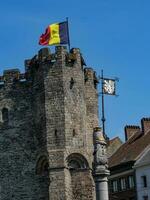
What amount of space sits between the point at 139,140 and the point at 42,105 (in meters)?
14.6

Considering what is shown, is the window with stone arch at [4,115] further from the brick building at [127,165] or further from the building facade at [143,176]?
the brick building at [127,165]

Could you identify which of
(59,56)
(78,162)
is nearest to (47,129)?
(78,162)

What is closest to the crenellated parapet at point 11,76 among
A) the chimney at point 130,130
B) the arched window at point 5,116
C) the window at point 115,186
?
the arched window at point 5,116

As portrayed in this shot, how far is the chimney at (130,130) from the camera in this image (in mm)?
46781

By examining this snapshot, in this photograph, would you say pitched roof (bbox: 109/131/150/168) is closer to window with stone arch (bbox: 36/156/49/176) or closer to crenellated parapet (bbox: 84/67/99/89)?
crenellated parapet (bbox: 84/67/99/89)

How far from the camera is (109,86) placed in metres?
36.2

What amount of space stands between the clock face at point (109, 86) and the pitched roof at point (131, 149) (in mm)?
7496

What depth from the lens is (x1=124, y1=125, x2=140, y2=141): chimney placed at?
46.8 meters

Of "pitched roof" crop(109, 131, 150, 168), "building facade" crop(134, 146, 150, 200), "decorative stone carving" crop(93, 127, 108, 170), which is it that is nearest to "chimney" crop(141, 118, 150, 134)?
"pitched roof" crop(109, 131, 150, 168)

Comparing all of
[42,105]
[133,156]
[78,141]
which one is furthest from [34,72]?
[133,156]

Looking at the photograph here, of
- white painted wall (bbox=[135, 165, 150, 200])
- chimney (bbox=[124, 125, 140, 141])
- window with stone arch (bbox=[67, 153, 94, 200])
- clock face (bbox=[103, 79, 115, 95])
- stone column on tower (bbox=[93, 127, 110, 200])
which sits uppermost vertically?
chimney (bbox=[124, 125, 140, 141])

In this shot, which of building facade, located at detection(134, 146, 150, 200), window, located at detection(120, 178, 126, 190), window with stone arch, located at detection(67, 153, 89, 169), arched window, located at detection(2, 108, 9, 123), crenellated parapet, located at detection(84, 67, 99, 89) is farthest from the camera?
Result: window, located at detection(120, 178, 126, 190)

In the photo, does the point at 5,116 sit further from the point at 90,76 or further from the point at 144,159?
the point at 144,159

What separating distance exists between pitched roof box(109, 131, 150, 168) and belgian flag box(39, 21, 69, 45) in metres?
12.6
